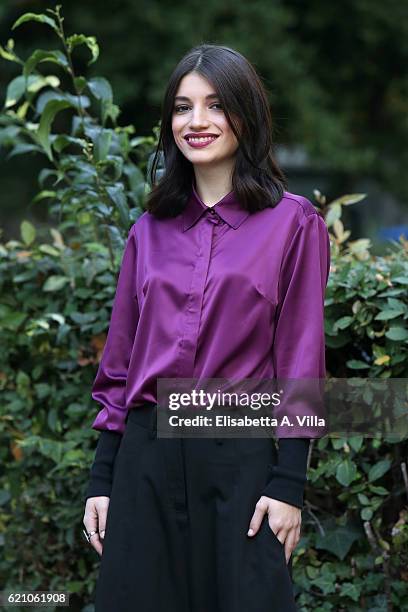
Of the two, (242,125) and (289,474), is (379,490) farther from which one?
(242,125)

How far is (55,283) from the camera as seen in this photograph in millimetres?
3498

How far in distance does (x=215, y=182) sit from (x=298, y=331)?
0.46 metres

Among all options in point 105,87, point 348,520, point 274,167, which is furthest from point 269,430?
point 105,87

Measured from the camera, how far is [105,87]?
3.40m

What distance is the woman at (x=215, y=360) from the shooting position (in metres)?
2.22

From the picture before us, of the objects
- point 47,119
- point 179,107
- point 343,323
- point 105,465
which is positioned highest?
point 47,119

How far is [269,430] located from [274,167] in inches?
25.3

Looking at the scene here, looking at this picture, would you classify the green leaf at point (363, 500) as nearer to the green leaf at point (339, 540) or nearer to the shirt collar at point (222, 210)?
the green leaf at point (339, 540)

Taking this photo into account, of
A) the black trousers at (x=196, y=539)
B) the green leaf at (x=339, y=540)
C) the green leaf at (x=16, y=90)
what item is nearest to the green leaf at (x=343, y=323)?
the green leaf at (x=339, y=540)

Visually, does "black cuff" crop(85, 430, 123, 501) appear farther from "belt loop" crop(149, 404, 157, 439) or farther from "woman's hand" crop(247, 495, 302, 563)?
"woman's hand" crop(247, 495, 302, 563)

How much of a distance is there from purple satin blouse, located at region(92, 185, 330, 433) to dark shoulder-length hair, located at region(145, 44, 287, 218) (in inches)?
2.1

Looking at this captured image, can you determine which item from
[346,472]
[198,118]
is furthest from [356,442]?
[198,118]

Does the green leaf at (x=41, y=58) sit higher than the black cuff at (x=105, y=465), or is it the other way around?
the green leaf at (x=41, y=58)

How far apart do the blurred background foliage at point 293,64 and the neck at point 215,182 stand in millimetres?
7293
